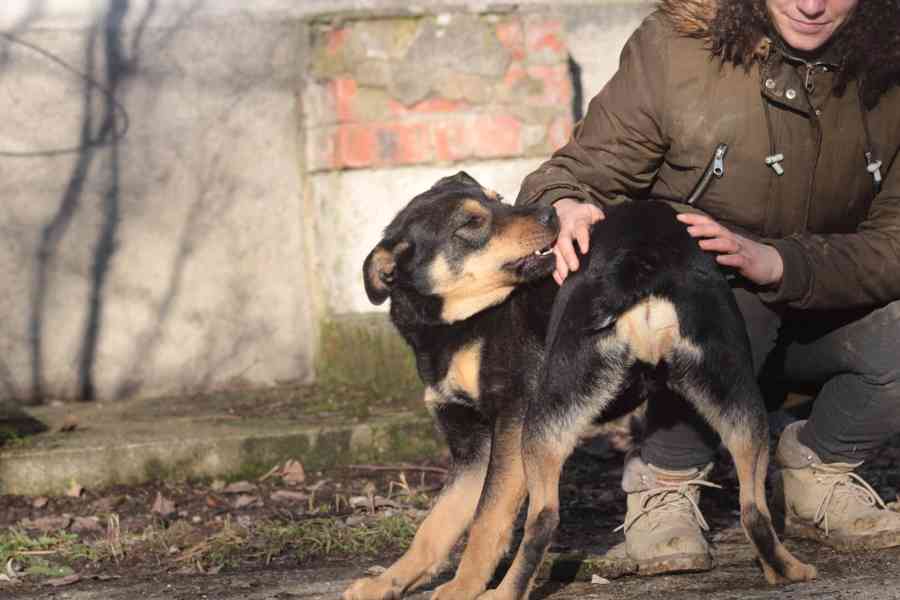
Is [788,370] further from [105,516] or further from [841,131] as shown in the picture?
[105,516]

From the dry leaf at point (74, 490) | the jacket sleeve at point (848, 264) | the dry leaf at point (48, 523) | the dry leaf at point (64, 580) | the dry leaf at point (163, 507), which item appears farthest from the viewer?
the dry leaf at point (74, 490)

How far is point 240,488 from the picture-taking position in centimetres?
585

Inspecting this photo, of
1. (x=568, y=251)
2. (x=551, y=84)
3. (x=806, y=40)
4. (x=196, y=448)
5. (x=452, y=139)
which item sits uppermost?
(x=806, y=40)

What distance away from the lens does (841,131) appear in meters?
4.27

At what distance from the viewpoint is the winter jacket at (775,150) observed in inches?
167

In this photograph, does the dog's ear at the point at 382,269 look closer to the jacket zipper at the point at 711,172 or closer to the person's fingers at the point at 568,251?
the person's fingers at the point at 568,251

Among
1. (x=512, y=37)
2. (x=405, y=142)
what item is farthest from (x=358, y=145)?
(x=512, y=37)

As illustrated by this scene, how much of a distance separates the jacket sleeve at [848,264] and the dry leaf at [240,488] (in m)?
2.49

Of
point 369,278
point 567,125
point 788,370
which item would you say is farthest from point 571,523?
point 567,125

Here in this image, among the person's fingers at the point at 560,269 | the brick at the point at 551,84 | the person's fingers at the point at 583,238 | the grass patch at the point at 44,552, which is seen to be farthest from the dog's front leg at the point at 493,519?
the brick at the point at 551,84

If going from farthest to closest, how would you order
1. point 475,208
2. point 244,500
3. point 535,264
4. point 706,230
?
point 244,500, point 475,208, point 535,264, point 706,230

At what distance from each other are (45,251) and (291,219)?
3.75 feet

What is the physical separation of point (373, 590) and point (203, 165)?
3.13 meters

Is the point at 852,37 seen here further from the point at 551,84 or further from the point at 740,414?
the point at 551,84
